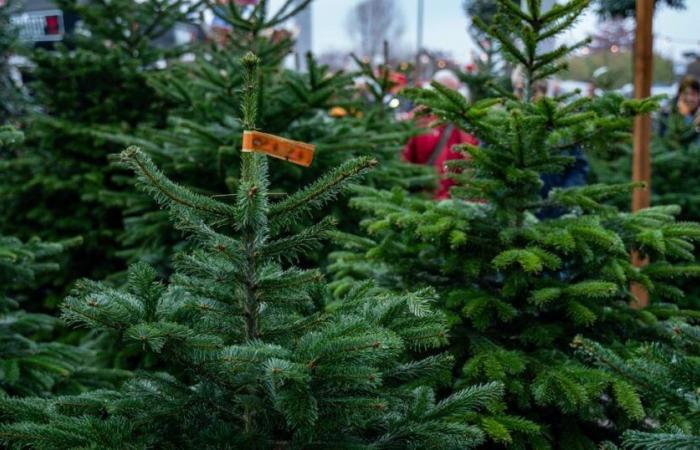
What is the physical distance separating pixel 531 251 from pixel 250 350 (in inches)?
56.3

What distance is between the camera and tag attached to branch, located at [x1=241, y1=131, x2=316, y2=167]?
201 centimetres

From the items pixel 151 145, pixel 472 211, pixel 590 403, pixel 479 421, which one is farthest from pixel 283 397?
pixel 151 145

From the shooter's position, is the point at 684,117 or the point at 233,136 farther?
the point at 684,117

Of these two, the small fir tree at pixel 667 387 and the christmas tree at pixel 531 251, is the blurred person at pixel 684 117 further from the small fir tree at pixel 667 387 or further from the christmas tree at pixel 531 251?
the small fir tree at pixel 667 387

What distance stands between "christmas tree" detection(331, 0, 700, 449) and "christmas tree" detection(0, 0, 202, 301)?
3362mm

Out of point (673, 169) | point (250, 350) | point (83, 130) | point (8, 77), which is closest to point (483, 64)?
point (673, 169)

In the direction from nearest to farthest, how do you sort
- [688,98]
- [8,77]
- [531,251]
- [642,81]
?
[531,251] → [642,81] → [8,77] → [688,98]

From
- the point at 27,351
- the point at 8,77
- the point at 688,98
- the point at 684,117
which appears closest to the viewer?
the point at 27,351

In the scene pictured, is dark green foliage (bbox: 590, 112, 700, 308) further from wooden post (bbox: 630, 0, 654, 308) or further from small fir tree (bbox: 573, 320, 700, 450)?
small fir tree (bbox: 573, 320, 700, 450)

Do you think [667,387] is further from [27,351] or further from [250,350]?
[27,351]

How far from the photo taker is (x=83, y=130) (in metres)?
5.87

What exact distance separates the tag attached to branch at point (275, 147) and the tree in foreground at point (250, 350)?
0.03 m

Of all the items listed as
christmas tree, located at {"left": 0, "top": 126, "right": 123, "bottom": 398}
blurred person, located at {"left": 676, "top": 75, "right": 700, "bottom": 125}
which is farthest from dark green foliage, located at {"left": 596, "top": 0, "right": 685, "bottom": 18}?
christmas tree, located at {"left": 0, "top": 126, "right": 123, "bottom": 398}

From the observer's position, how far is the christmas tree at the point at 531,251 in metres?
2.82
